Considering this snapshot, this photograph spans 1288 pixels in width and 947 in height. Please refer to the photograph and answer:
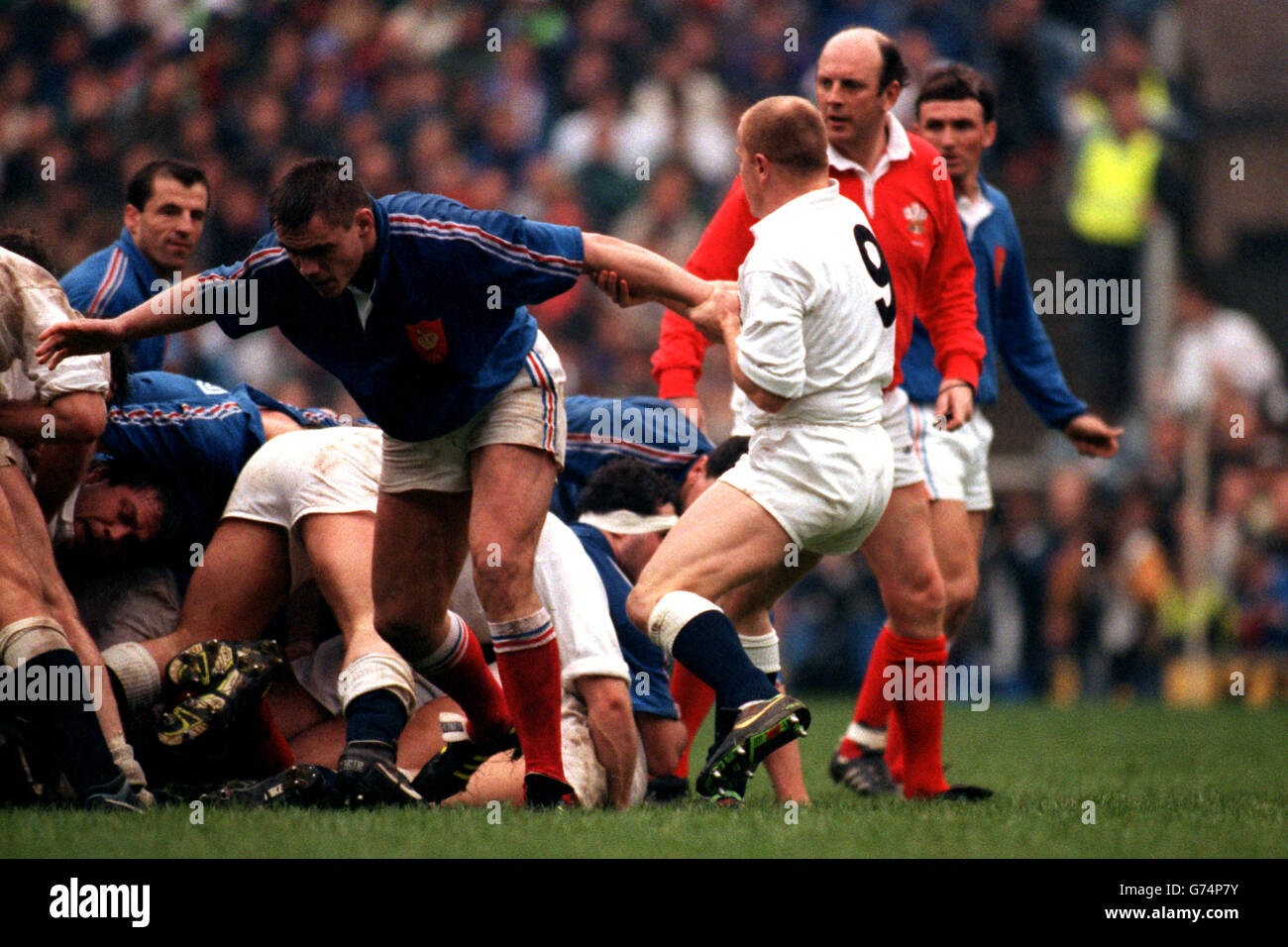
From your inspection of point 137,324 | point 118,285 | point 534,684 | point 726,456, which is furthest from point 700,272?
point 118,285

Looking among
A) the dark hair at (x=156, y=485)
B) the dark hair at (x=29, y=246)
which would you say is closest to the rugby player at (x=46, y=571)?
the dark hair at (x=29, y=246)

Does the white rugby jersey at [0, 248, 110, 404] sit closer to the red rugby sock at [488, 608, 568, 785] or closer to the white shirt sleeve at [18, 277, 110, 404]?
the white shirt sleeve at [18, 277, 110, 404]

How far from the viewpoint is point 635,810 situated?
460 cm

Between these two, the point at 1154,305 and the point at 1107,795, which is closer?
the point at 1107,795

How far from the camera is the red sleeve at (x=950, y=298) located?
17.7 ft

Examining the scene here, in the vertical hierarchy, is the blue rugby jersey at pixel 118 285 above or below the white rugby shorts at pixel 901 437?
above

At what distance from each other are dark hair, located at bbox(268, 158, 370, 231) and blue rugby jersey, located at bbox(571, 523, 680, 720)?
165 cm

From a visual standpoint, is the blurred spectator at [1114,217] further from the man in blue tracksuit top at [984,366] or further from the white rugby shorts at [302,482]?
the white rugby shorts at [302,482]

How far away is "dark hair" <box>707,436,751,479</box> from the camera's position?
5.39 metres

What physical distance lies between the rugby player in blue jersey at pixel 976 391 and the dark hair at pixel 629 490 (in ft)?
2.91

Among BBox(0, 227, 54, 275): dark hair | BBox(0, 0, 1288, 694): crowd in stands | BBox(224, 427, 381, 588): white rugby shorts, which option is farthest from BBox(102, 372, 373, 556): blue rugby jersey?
BBox(0, 0, 1288, 694): crowd in stands

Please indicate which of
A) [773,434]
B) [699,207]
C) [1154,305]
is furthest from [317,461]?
[1154,305]

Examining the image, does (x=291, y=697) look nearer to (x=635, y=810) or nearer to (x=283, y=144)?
(x=635, y=810)

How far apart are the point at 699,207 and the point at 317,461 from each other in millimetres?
7736
